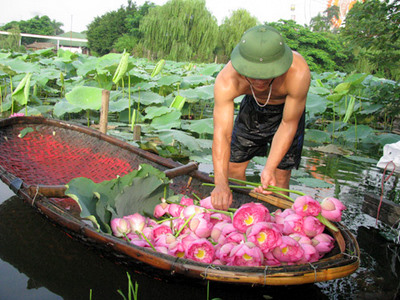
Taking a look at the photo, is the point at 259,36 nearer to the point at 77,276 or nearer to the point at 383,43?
the point at 77,276

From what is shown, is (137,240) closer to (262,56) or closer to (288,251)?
(288,251)

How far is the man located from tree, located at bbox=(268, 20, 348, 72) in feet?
76.0

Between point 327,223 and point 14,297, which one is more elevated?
point 327,223

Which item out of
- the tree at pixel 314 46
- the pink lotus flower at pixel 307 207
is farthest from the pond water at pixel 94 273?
the tree at pixel 314 46

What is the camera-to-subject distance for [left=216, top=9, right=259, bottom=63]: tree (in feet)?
72.8

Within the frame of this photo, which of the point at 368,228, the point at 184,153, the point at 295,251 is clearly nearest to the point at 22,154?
the point at 184,153

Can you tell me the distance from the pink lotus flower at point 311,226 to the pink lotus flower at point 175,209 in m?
0.61

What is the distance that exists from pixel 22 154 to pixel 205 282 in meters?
2.31

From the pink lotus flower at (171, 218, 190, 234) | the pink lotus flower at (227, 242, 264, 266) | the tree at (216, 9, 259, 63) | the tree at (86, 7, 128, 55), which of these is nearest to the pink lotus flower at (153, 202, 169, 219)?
the pink lotus flower at (171, 218, 190, 234)

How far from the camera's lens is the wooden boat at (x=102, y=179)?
1290mm

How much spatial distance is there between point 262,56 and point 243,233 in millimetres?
756

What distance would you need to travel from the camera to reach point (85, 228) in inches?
59.3

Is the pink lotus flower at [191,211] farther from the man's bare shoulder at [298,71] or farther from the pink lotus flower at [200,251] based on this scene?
the man's bare shoulder at [298,71]

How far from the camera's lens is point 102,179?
8.88 feet
